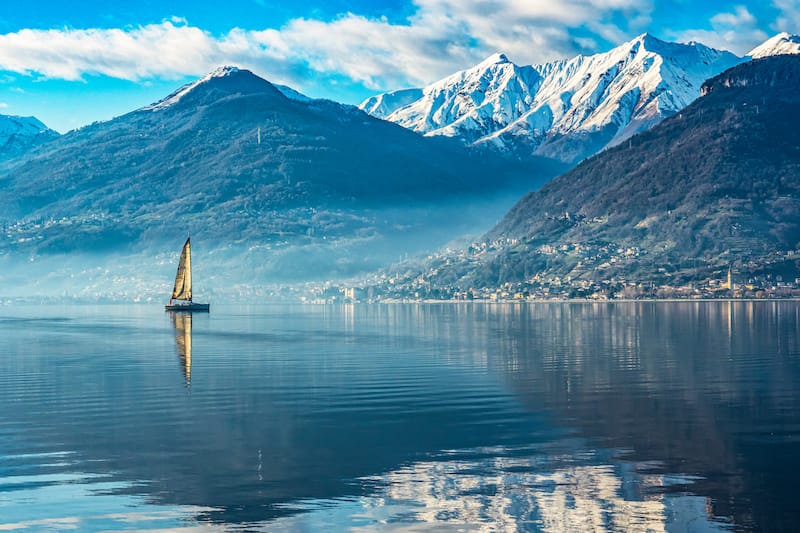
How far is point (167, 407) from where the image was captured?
2899 inches

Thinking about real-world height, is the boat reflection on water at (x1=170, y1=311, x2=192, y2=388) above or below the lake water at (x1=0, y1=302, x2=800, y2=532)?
above

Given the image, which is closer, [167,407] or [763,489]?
[763,489]

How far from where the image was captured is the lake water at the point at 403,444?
4128 cm

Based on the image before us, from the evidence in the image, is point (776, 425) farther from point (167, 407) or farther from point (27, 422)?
point (27, 422)

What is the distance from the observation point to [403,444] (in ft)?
186

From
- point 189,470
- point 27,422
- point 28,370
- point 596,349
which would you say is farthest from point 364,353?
point 189,470

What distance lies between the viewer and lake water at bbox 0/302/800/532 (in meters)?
41.3

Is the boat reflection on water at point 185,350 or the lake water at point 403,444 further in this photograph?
the boat reflection on water at point 185,350

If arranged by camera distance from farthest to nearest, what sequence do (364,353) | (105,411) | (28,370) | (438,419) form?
(364,353)
(28,370)
(105,411)
(438,419)

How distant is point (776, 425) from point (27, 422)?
150ft

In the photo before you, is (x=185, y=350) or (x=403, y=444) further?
(x=185, y=350)

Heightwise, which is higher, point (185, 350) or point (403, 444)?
point (185, 350)

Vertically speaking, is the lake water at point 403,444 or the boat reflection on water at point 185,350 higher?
the boat reflection on water at point 185,350

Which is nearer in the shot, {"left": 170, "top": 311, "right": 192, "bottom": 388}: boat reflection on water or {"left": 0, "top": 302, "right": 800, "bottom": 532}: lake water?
{"left": 0, "top": 302, "right": 800, "bottom": 532}: lake water
